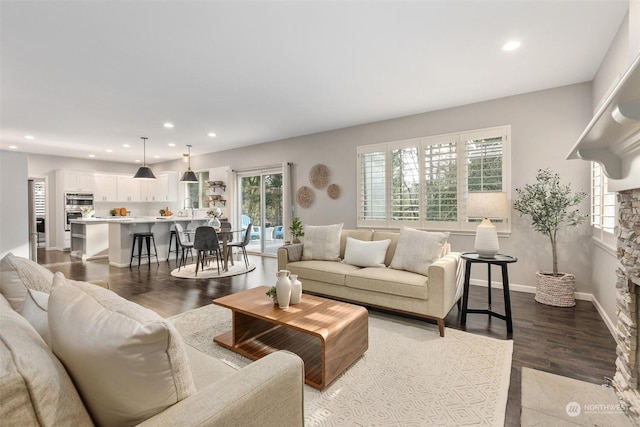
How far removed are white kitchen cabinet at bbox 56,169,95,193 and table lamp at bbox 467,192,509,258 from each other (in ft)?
33.1

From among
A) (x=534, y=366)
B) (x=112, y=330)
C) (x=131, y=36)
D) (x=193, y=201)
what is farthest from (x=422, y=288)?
(x=193, y=201)

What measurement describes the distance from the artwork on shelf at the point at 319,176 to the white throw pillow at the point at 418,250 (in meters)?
2.97

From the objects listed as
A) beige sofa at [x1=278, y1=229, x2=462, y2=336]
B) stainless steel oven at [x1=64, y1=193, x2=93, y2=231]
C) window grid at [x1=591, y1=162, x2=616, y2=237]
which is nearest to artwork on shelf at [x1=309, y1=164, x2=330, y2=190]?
beige sofa at [x1=278, y1=229, x2=462, y2=336]

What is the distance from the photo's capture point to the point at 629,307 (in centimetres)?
183

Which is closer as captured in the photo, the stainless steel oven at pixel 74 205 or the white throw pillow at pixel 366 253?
the white throw pillow at pixel 366 253

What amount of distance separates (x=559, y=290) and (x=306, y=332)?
3277 mm

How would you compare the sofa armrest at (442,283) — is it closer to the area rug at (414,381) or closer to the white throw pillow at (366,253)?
the area rug at (414,381)

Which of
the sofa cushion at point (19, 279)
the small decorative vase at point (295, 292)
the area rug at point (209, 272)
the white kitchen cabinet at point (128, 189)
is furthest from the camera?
the white kitchen cabinet at point (128, 189)

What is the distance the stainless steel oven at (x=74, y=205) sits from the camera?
845 cm

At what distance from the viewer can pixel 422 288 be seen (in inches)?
114

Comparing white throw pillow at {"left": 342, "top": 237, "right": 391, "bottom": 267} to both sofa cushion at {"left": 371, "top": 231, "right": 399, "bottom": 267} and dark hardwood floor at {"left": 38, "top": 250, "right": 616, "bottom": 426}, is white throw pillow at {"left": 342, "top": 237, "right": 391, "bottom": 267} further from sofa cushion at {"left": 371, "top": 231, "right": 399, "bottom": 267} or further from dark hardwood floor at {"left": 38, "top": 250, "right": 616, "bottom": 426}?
dark hardwood floor at {"left": 38, "top": 250, "right": 616, "bottom": 426}

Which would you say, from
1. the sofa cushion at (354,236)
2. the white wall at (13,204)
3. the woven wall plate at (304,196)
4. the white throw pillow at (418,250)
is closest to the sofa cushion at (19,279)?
the white wall at (13,204)

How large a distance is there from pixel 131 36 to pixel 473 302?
184 inches

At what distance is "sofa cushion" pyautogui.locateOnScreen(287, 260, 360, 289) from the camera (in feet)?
11.5
